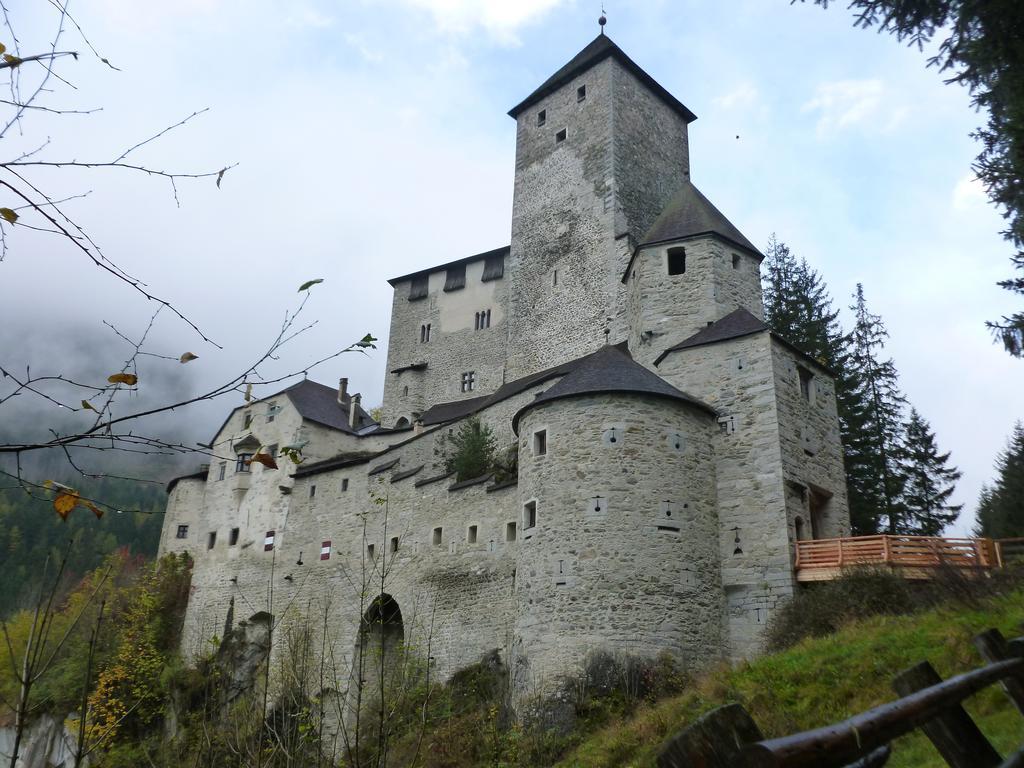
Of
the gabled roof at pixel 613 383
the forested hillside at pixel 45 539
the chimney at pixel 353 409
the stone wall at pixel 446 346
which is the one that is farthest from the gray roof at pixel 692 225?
the forested hillside at pixel 45 539

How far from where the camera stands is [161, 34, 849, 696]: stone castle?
741 inches

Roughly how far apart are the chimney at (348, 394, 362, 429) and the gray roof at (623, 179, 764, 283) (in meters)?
13.5

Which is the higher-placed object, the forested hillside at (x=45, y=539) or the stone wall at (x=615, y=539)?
the forested hillside at (x=45, y=539)

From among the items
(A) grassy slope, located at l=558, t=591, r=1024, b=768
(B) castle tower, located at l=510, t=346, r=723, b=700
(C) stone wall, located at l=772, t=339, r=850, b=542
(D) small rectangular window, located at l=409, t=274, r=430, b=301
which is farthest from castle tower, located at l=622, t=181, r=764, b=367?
(D) small rectangular window, located at l=409, t=274, r=430, b=301

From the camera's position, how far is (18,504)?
69.1 metres

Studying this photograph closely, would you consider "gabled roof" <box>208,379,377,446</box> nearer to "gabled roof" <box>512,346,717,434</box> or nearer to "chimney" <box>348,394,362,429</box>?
"chimney" <box>348,394,362,429</box>

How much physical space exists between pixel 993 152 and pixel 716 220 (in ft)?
50.3

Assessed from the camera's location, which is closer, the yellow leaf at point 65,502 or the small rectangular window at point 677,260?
the yellow leaf at point 65,502

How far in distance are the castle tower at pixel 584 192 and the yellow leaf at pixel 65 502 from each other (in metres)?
26.0

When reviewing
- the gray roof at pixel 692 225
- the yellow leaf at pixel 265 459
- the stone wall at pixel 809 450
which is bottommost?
the yellow leaf at pixel 265 459

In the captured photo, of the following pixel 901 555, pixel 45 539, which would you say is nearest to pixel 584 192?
pixel 901 555

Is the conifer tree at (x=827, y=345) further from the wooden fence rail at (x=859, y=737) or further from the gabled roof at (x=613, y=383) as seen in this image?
the wooden fence rail at (x=859, y=737)

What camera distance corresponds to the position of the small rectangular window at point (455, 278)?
38.9m

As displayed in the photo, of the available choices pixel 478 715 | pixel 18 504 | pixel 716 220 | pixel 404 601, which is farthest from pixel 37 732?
pixel 18 504
